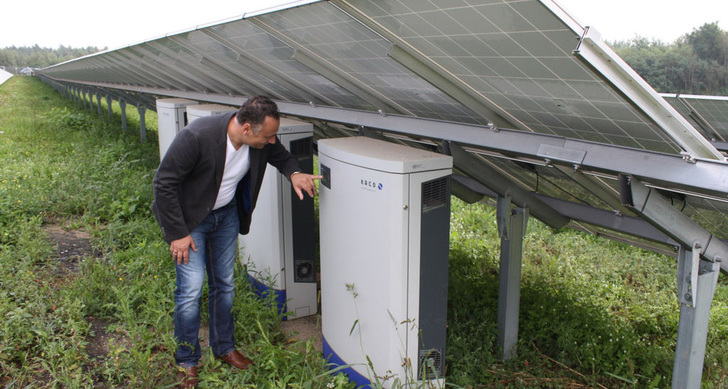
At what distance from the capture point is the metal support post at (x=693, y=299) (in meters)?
2.50

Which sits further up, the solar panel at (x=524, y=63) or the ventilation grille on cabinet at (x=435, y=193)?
the solar panel at (x=524, y=63)

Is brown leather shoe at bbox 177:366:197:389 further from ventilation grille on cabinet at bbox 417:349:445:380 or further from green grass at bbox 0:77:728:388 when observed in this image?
ventilation grille on cabinet at bbox 417:349:445:380

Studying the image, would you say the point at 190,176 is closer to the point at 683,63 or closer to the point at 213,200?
the point at 213,200

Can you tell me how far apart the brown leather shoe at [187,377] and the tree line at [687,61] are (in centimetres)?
2054

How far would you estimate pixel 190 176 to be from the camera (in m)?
2.97

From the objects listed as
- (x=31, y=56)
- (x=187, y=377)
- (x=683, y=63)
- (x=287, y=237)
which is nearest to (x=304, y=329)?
(x=287, y=237)

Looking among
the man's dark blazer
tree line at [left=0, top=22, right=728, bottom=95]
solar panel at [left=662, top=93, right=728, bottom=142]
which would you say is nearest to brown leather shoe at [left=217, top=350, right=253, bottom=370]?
the man's dark blazer

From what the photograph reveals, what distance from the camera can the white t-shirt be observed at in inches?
119

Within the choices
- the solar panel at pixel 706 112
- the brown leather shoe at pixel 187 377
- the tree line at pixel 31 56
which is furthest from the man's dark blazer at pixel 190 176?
the tree line at pixel 31 56

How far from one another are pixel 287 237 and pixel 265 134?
1.41 meters

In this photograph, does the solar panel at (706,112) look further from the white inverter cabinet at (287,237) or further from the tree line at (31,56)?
the tree line at (31,56)

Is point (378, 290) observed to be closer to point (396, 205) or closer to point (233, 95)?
point (396, 205)

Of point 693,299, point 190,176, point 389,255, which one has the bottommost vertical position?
point 693,299

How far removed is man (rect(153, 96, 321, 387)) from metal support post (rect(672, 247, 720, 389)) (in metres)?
1.89
